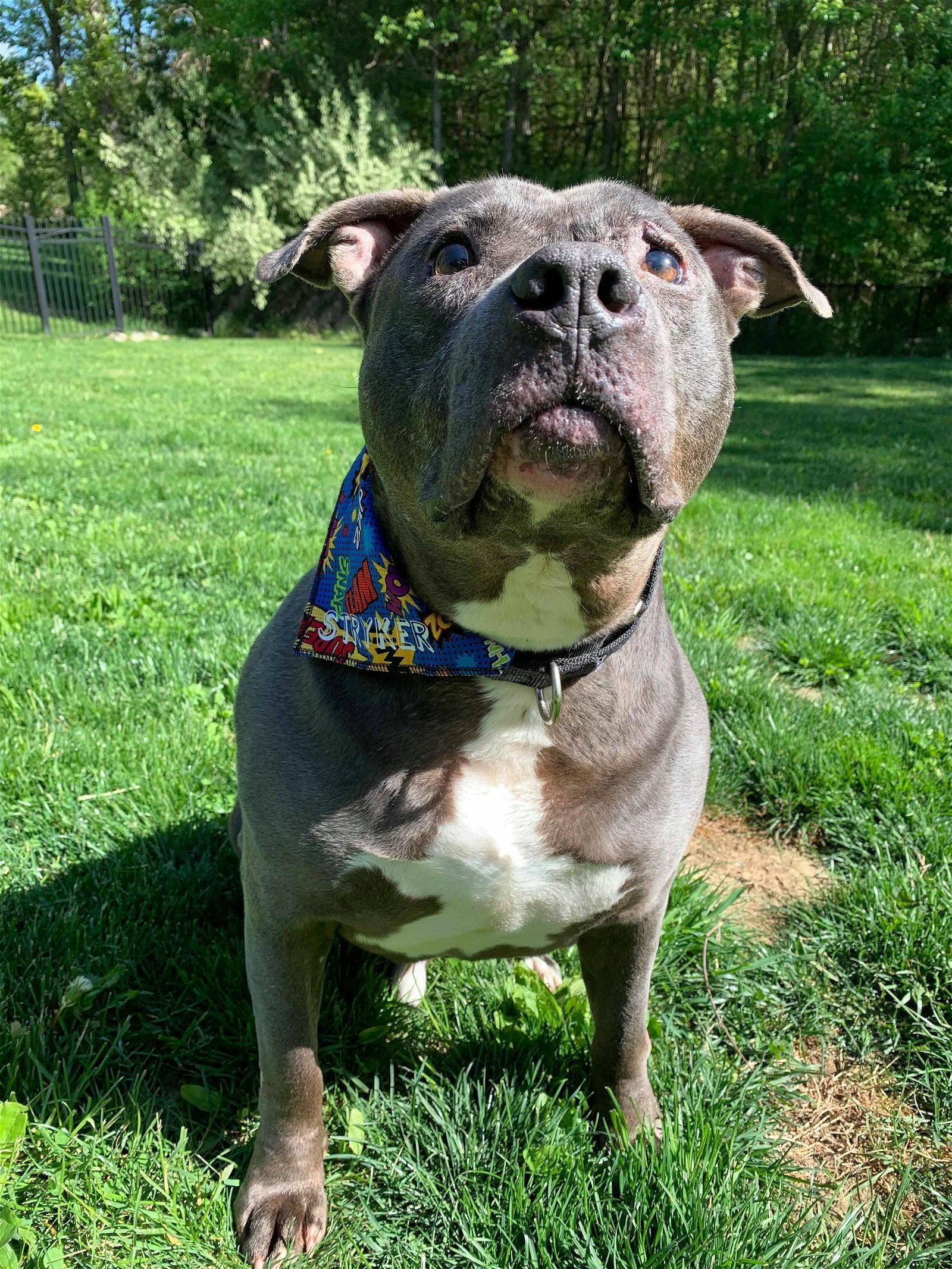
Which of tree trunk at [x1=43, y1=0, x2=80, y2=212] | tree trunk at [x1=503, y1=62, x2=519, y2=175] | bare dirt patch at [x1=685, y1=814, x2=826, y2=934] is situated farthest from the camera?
tree trunk at [x1=43, y1=0, x2=80, y2=212]

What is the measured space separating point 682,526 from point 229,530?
286cm

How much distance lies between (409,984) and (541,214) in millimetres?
1876

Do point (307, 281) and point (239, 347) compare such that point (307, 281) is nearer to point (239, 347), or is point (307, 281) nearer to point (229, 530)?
point (229, 530)

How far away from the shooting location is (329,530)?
2.15 metres

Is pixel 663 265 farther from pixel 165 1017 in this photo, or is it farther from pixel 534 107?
pixel 534 107

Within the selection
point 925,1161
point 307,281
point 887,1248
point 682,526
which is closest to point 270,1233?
point 887,1248

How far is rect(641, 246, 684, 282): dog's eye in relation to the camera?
1.81 metres

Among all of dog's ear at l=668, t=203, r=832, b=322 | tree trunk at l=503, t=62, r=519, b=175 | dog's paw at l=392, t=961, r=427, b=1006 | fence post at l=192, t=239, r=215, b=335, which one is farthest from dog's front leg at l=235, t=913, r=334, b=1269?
fence post at l=192, t=239, r=215, b=335

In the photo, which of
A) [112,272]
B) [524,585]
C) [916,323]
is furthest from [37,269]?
[524,585]

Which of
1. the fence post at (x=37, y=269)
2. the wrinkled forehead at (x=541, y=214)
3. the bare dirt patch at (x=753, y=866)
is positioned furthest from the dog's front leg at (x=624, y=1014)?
the fence post at (x=37, y=269)

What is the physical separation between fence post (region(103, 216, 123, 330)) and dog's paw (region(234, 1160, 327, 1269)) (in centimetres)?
2160

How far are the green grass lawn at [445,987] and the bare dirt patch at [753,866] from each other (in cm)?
8

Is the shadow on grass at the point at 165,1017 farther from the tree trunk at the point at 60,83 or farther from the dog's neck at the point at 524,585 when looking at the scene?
the tree trunk at the point at 60,83

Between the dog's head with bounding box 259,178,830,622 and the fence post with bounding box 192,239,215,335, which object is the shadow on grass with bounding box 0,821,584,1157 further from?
the fence post with bounding box 192,239,215,335
